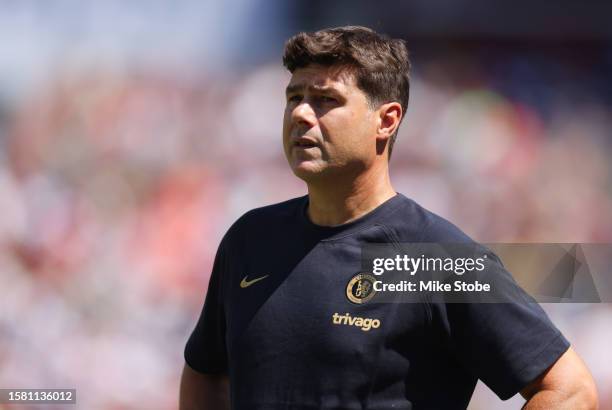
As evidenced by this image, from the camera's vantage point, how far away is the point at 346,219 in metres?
1.94

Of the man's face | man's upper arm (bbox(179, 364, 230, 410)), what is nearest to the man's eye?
the man's face

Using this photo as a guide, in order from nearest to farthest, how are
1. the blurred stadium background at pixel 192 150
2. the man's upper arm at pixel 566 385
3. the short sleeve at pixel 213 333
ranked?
the man's upper arm at pixel 566 385
the short sleeve at pixel 213 333
the blurred stadium background at pixel 192 150

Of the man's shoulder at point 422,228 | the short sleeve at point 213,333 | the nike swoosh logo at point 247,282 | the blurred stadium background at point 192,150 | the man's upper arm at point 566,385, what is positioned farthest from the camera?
the blurred stadium background at point 192,150

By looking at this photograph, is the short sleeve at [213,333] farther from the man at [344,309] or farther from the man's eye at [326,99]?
the man's eye at [326,99]

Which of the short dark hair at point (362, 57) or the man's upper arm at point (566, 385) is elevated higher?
the short dark hair at point (362, 57)

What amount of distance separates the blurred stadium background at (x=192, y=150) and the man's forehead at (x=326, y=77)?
1.50 m

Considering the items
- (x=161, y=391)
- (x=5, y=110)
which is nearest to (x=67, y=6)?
(x=5, y=110)

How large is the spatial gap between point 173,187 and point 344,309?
1783mm

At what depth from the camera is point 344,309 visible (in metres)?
1.83

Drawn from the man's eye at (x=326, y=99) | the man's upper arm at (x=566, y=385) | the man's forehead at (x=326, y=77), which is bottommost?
the man's upper arm at (x=566, y=385)

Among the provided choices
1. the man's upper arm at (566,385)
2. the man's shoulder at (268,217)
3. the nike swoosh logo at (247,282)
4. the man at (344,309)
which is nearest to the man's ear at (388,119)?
the man at (344,309)

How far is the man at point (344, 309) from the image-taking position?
1.75 metres

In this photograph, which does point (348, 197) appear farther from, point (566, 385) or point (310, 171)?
point (566, 385)

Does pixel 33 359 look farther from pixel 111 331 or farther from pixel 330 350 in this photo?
pixel 330 350
